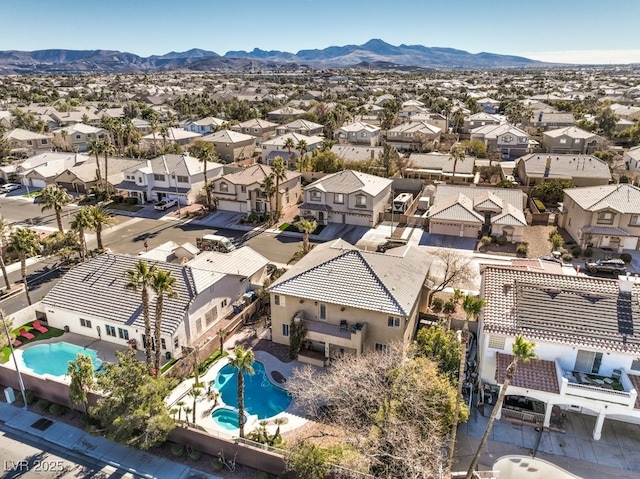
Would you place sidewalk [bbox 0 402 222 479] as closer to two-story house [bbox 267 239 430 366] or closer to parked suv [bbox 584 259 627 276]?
two-story house [bbox 267 239 430 366]

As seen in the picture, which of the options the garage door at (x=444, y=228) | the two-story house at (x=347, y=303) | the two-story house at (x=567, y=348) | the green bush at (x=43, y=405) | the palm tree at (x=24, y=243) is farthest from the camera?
the garage door at (x=444, y=228)

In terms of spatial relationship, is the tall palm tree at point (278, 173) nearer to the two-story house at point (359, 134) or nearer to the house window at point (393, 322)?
the house window at point (393, 322)

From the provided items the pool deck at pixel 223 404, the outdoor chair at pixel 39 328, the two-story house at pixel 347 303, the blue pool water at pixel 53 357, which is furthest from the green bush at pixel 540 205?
the outdoor chair at pixel 39 328

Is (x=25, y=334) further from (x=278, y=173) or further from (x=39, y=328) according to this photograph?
(x=278, y=173)

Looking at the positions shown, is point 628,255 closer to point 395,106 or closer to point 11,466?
point 11,466

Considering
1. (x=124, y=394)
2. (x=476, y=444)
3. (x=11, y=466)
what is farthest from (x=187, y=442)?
(x=476, y=444)

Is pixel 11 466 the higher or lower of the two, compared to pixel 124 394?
lower
